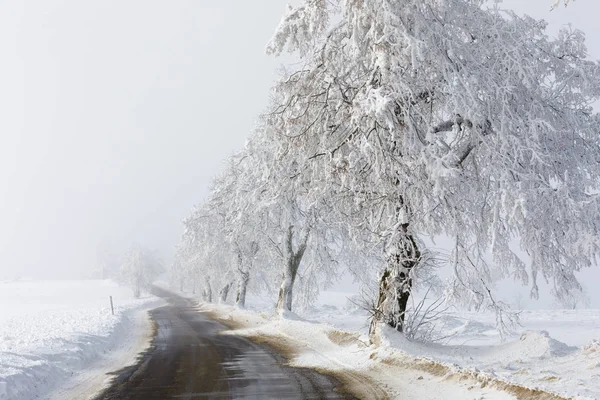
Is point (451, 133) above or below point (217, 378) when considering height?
above

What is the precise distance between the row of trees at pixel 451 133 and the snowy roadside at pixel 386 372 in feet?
5.01

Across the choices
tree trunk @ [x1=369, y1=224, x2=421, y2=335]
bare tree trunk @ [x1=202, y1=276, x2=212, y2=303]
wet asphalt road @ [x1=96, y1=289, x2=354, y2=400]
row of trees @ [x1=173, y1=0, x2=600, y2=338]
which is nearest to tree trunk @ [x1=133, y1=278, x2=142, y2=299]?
bare tree trunk @ [x1=202, y1=276, x2=212, y2=303]

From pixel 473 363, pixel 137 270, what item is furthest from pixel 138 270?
pixel 473 363

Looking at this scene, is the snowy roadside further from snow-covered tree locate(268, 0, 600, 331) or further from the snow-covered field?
snow-covered tree locate(268, 0, 600, 331)

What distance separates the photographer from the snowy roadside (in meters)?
7.38

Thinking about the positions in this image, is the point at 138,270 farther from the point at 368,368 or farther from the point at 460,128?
the point at 460,128

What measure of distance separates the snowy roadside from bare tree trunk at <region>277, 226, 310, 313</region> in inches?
290

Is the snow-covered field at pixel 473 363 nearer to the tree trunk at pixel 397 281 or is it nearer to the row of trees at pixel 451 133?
the tree trunk at pixel 397 281

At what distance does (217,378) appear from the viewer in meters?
9.99

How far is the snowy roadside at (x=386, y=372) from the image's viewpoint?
7375mm

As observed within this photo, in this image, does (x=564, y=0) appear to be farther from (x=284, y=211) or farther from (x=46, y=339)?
(x=284, y=211)

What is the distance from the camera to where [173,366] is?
11.9 m

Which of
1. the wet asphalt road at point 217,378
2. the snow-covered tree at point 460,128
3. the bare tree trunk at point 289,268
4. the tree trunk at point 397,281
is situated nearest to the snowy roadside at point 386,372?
the wet asphalt road at point 217,378

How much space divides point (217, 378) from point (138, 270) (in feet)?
288
